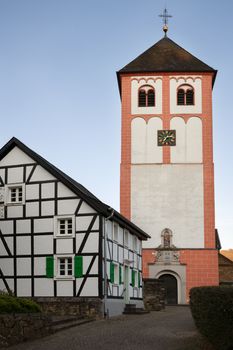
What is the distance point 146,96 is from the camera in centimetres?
4422

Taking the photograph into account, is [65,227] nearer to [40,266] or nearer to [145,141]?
[40,266]

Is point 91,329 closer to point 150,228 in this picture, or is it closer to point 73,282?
point 73,282

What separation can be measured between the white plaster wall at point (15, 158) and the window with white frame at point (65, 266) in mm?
4316

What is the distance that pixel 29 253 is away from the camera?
25.6 metres

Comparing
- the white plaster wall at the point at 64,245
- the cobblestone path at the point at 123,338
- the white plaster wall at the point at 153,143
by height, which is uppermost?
the white plaster wall at the point at 153,143

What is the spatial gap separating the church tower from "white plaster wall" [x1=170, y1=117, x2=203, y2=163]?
7 centimetres

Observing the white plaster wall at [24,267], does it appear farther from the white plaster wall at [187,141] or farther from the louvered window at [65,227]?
the white plaster wall at [187,141]

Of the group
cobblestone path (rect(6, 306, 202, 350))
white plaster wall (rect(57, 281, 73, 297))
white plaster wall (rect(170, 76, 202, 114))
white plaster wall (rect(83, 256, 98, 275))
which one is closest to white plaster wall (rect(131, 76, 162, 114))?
white plaster wall (rect(170, 76, 202, 114))

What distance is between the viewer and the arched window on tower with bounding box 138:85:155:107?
144 ft

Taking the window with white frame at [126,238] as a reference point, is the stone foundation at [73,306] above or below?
below

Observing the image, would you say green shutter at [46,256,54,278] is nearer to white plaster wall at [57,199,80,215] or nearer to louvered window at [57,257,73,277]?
louvered window at [57,257,73,277]

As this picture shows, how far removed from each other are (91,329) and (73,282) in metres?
6.07

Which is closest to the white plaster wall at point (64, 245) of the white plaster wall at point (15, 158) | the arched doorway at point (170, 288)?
the white plaster wall at point (15, 158)

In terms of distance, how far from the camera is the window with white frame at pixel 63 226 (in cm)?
2538
